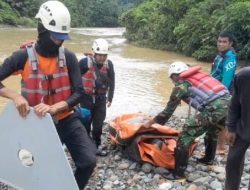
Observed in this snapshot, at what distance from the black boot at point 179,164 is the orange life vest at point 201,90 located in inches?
21.2

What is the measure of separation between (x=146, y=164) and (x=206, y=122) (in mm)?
924

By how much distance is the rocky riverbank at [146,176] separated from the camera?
4.83 metres

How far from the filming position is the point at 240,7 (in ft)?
62.3

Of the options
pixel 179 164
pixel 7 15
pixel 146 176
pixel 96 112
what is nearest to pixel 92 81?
pixel 96 112

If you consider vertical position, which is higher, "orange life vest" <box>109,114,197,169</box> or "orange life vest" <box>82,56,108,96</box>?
"orange life vest" <box>82,56,108,96</box>

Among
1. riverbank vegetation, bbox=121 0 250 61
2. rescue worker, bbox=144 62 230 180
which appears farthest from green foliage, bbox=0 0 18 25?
rescue worker, bbox=144 62 230 180

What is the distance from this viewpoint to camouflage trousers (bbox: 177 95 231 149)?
4883mm

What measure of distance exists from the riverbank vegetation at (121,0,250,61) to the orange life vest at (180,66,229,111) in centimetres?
1377

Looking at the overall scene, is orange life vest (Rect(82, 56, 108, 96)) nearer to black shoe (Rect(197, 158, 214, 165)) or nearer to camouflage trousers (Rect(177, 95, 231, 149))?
camouflage trousers (Rect(177, 95, 231, 149))

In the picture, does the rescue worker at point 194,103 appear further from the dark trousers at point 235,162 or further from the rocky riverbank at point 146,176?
the dark trousers at point 235,162

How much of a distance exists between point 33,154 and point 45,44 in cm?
91

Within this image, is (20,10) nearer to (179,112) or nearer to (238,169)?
(179,112)

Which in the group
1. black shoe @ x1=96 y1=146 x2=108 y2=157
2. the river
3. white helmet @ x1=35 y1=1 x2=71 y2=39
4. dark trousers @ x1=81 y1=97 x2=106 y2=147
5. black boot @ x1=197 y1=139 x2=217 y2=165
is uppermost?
white helmet @ x1=35 y1=1 x2=71 y2=39

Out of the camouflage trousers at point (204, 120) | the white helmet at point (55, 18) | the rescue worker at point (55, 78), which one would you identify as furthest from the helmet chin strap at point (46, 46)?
the camouflage trousers at point (204, 120)
